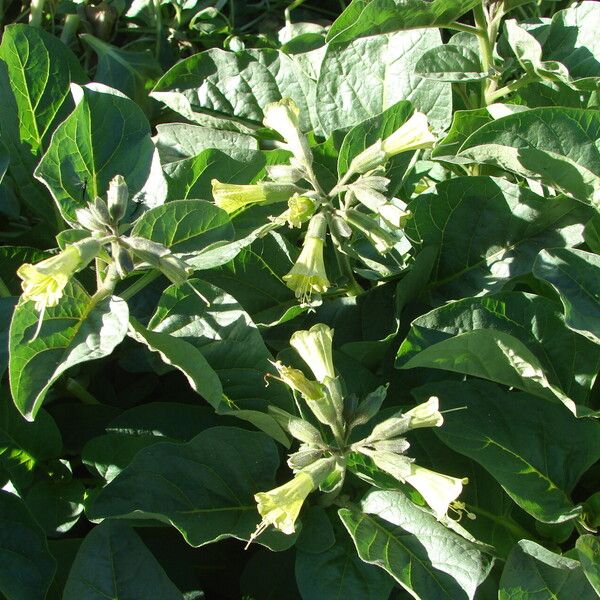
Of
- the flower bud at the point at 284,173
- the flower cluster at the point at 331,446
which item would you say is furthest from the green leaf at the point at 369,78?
the flower cluster at the point at 331,446

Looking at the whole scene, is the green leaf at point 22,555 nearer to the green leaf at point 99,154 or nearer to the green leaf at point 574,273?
the green leaf at point 99,154

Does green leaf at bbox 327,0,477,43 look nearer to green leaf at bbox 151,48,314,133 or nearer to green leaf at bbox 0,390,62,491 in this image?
green leaf at bbox 151,48,314,133

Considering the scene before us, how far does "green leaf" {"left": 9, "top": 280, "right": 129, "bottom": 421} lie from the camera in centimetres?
118

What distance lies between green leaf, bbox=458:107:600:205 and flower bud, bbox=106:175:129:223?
0.57m

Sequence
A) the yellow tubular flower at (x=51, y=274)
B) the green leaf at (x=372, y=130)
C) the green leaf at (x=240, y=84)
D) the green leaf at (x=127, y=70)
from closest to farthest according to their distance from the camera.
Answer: the yellow tubular flower at (x=51, y=274)
the green leaf at (x=372, y=130)
the green leaf at (x=240, y=84)
the green leaf at (x=127, y=70)

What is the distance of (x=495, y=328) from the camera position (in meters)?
1.46

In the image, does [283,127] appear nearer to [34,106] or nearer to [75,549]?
[34,106]

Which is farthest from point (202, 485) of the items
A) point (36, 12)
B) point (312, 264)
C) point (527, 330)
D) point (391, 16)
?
point (36, 12)

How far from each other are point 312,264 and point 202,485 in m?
0.42

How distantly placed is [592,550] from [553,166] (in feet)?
2.14

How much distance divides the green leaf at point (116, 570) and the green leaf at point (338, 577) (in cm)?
20

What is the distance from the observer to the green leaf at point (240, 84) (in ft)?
5.88

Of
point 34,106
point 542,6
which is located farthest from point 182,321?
point 542,6

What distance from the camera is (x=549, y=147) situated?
145 centimetres
